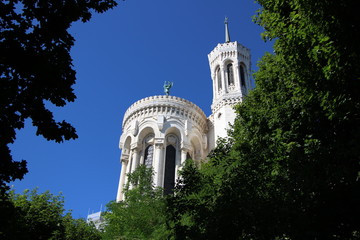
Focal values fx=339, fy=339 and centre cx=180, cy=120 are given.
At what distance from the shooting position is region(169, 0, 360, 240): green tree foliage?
768 cm

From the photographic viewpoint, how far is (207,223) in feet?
31.4

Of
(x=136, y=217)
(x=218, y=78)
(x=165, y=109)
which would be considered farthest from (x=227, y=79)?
(x=136, y=217)

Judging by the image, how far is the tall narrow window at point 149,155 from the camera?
27.6 m

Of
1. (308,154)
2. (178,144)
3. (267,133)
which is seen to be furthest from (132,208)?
(178,144)

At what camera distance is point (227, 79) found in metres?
31.6

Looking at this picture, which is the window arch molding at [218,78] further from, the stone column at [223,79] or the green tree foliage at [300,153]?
the green tree foliage at [300,153]

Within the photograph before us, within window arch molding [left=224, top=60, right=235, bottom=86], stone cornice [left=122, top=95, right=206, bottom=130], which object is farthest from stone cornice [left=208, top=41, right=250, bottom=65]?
stone cornice [left=122, top=95, right=206, bottom=130]

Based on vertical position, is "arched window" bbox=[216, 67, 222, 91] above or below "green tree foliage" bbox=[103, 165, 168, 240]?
above

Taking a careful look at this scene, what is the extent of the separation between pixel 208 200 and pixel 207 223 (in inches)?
42.3

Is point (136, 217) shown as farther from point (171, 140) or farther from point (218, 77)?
point (218, 77)

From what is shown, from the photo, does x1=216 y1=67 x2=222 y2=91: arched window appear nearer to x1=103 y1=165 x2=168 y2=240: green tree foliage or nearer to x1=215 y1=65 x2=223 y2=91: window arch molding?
x1=215 y1=65 x2=223 y2=91: window arch molding

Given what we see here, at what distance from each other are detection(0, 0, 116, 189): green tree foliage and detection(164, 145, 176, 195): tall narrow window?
1983cm

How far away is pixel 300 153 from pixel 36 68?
7.67 m

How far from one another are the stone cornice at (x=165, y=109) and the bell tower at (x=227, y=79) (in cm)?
184
